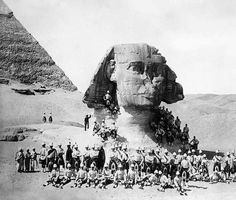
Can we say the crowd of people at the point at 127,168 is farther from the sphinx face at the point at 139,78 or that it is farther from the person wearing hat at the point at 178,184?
the sphinx face at the point at 139,78

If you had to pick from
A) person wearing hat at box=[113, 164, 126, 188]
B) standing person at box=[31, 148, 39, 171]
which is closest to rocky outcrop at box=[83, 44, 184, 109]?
standing person at box=[31, 148, 39, 171]

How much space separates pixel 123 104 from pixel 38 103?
2987cm

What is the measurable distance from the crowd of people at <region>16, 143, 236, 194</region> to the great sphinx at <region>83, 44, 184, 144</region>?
2844mm

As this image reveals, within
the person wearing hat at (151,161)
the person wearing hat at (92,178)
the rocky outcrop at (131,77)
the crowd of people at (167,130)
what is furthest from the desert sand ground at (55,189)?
the rocky outcrop at (131,77)

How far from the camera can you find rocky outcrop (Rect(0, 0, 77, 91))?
72125 millimetres

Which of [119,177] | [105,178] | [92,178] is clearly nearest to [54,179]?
[92,178]

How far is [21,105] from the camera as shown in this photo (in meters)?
48.2

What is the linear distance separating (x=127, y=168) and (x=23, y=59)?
6150cm

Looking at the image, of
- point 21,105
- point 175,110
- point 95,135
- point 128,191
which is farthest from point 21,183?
point 175,110

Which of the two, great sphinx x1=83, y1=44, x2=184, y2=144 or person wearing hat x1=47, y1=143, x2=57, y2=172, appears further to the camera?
great sphinx x1=83, y1=44, x2=184, y2=144

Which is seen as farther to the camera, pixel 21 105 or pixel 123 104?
pixel 21 105

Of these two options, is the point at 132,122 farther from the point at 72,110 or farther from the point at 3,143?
the point at 72,110

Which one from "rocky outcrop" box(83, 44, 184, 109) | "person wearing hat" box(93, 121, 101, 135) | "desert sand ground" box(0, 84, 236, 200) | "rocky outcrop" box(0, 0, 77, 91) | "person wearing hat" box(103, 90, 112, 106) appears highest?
"rocky outcrop" box(0, 0, 77, 91)

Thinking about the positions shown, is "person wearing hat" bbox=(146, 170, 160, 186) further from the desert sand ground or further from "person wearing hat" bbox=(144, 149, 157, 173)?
"person wearing hat" bbox=(144, 149, 157, 173)
